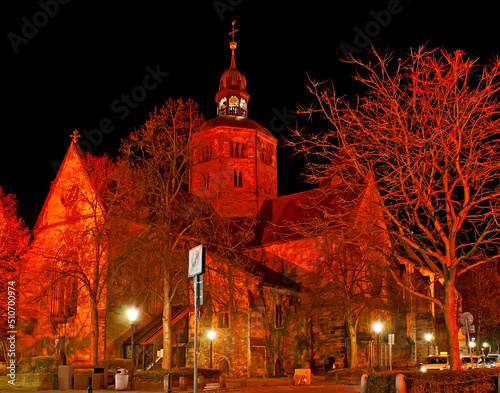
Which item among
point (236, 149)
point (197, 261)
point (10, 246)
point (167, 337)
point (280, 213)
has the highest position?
point (236, 149)

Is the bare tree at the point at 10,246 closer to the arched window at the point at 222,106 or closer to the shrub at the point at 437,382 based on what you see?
the shrub at the point at 437,382

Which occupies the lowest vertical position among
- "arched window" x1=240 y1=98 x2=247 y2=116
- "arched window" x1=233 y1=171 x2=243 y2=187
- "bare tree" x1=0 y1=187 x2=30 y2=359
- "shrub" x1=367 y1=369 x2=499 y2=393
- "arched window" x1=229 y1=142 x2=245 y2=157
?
"shrub" x1=367 y1=369 x2=499 y2=393

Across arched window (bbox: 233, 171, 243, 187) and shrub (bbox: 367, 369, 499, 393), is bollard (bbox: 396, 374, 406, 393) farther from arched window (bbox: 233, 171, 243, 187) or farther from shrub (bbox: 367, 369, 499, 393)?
arched window (bbox: 233, 171, 243, 187)

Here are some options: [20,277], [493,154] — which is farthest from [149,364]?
[493,154]

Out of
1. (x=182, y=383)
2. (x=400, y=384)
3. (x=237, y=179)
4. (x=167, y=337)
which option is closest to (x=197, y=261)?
(x=400, y=384)

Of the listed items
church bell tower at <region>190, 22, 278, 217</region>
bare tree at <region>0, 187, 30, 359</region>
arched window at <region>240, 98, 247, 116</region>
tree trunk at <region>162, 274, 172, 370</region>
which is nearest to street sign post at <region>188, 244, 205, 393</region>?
tree trunk at <region>162, 274, 172, 370</region>

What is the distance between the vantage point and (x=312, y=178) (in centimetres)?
1761

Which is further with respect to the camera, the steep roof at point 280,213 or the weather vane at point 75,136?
the steep roof at point 280,213

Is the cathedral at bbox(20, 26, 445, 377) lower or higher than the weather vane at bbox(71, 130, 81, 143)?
lower

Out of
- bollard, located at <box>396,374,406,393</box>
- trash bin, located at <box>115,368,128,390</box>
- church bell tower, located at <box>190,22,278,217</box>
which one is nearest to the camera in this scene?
bollard, located at <box>396,374,406,393</box>

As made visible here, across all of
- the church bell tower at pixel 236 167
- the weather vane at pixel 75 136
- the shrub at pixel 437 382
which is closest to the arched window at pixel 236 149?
the church bell tower at pixel 236 167

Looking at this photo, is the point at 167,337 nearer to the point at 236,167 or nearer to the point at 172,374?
the point at 172,374

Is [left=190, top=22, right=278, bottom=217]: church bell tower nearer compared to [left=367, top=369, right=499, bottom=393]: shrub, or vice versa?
[left=367, top=369, right=499, bottom=393]: shrub

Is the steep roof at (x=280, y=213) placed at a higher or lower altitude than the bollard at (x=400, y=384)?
higher
